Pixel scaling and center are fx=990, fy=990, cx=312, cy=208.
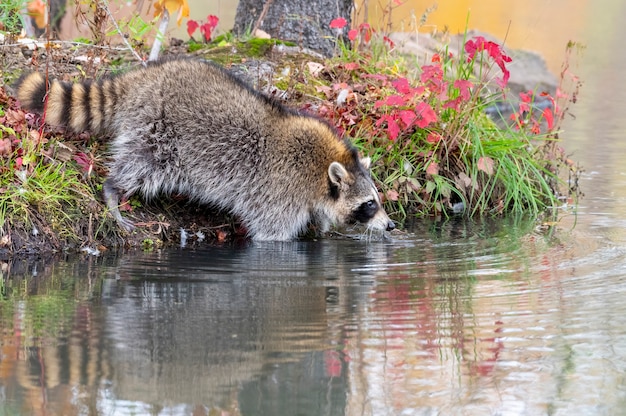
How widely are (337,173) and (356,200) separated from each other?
0.73ft

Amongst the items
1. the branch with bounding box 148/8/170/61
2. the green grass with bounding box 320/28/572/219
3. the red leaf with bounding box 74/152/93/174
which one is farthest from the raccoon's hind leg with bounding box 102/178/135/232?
the green grass with bounding box 320/28/572/219

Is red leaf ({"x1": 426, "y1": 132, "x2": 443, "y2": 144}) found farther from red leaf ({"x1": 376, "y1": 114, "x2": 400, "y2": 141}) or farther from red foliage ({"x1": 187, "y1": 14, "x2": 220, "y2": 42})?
red foliage ({"x1": 187, "y1": 14, "x2": 220, "y2": 42})

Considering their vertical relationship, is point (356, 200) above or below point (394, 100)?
below

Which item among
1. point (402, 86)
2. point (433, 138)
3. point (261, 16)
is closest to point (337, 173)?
point (402, 86)

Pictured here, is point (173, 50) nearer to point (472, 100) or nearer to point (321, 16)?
point (321, 16)

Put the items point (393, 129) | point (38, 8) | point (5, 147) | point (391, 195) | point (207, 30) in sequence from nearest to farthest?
point (5, 147) < point (38, 8) < point (393, 129) < point (391, 195) < point (207, 30)

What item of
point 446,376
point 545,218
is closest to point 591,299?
point 446,376

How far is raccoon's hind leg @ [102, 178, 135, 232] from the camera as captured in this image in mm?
5867

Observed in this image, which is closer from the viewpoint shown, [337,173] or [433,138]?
[337,173]

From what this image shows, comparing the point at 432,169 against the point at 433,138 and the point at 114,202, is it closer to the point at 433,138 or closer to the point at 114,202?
the point at 433,138

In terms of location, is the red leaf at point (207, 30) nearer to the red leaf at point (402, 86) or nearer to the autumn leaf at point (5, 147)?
the red leaf at point (402, 86)

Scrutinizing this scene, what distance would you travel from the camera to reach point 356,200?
6281 mm

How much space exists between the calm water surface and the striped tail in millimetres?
940

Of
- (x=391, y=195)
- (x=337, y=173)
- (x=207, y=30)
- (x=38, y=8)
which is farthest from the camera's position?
(x=207, y=30)
